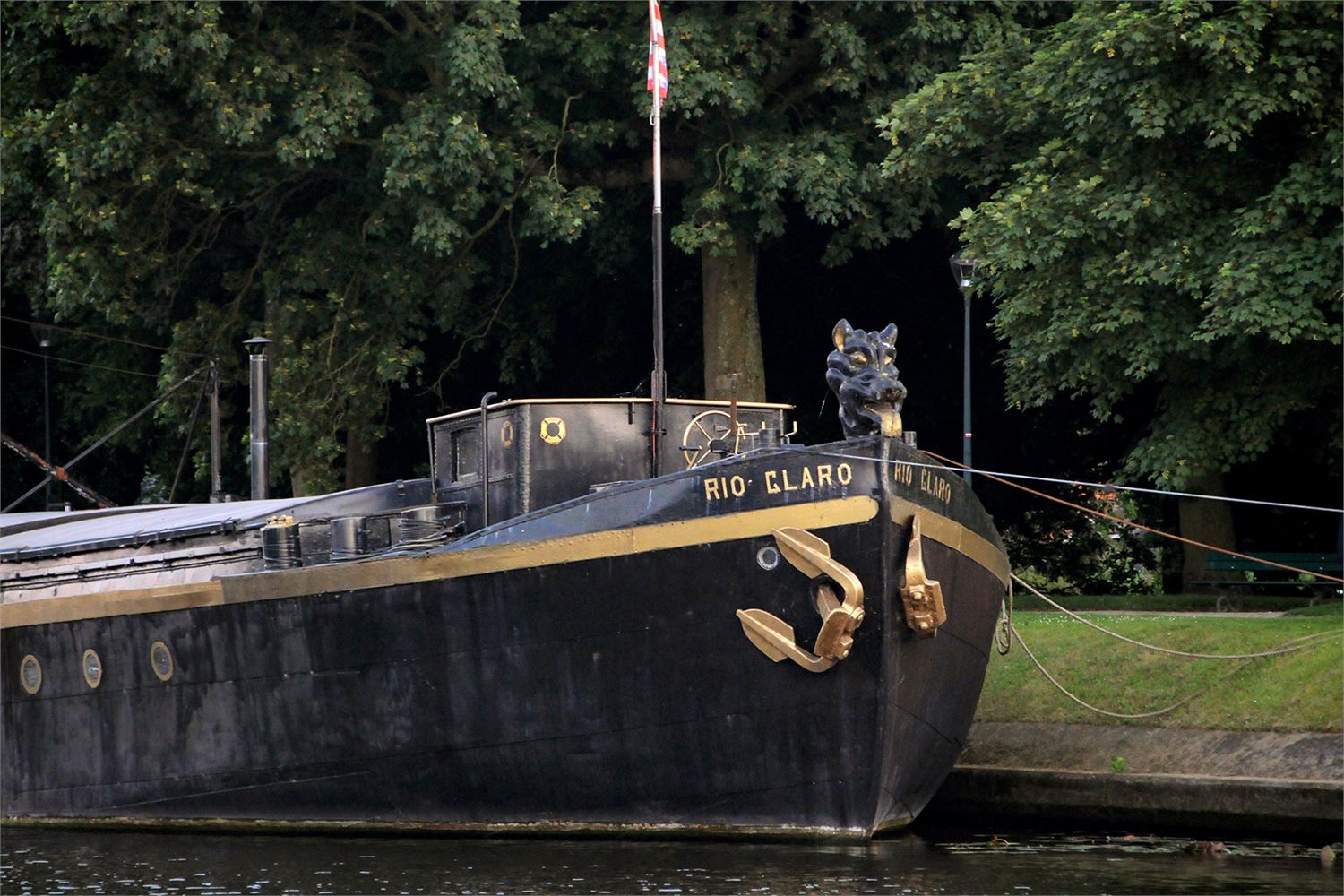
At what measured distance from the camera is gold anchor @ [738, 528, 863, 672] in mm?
16266

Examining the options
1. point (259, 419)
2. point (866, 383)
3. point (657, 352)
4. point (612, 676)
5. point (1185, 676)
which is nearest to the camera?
point (866, 383)

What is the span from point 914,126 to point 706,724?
12.9m

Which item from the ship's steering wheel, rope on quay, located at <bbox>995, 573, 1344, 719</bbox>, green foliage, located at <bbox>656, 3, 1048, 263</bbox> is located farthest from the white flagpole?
green foliage, located at <bbox>656, 3, 1048, 263</bbox>

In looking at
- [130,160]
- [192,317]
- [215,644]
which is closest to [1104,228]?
[215,644]

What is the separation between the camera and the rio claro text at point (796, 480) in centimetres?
1647

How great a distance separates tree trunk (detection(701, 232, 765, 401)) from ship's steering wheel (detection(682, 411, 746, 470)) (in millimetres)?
11132

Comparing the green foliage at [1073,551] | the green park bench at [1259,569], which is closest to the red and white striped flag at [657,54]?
the green park bench at [1259,569]

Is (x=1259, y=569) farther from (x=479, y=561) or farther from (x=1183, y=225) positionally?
(x=479, y=561)

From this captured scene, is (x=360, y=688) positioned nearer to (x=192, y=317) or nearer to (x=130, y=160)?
(x=130, y=160)

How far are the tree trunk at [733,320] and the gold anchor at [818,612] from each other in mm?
14113

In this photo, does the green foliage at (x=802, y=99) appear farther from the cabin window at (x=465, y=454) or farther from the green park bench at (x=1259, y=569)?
the cabin window at (x=465, y=454)

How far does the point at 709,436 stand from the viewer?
19156mm

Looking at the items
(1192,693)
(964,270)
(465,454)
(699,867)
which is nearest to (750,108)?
(964,270)

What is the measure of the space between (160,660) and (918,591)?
813cm
